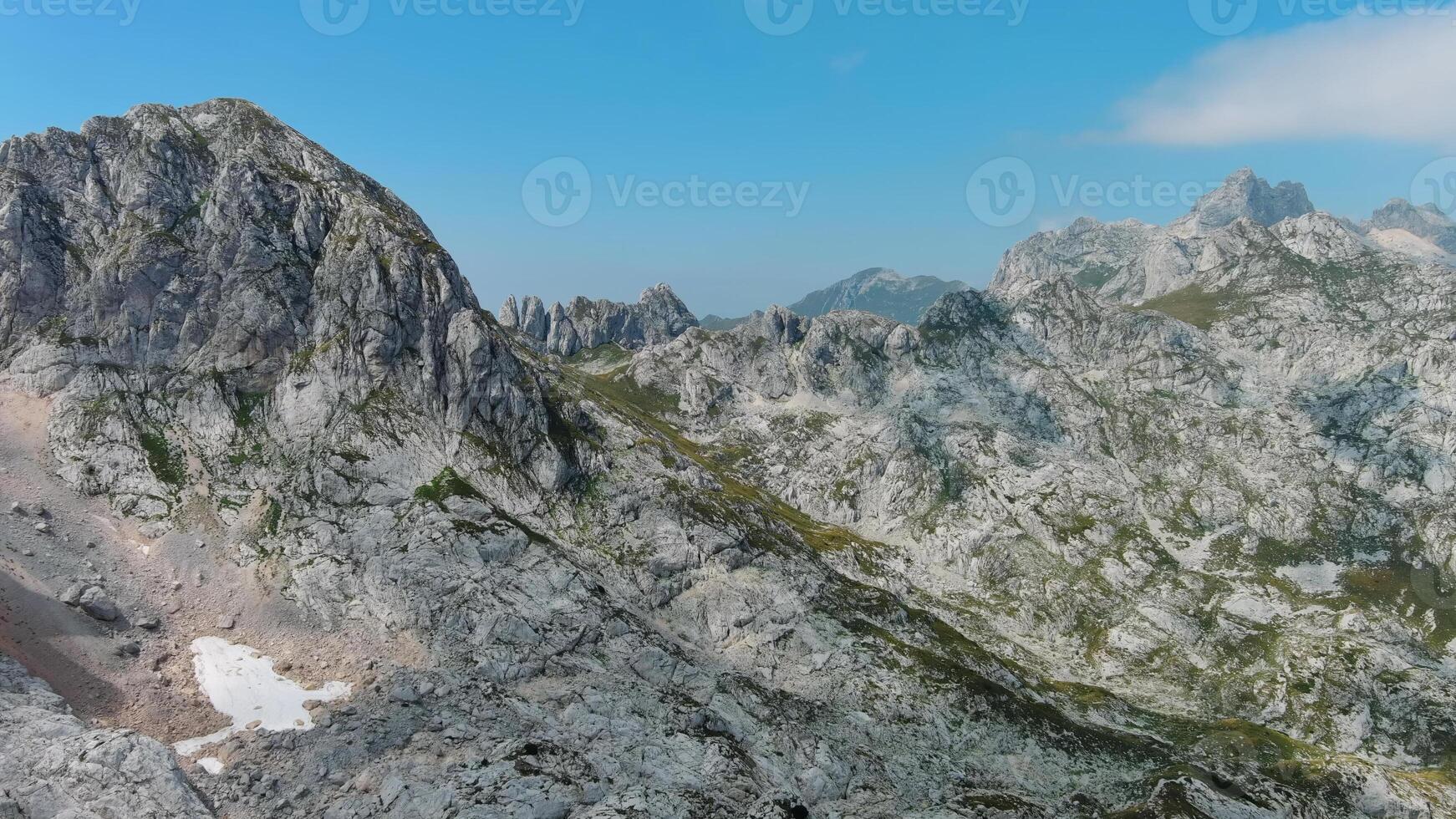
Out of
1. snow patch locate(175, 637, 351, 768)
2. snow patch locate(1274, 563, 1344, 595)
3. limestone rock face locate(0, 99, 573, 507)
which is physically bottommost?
snow patch locate(1274, 563, 1344, 595)

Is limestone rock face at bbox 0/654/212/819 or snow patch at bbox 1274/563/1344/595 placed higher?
limestone rock face at bbox 0/654/212/819

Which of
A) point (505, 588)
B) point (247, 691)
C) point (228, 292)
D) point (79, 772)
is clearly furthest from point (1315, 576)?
point (228, 292)

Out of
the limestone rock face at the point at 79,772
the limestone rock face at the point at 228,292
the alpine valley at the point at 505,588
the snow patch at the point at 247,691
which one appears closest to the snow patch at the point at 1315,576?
the alpine valley at the point at 505,588

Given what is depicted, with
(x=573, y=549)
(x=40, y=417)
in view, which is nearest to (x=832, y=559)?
(x=573, y=549)

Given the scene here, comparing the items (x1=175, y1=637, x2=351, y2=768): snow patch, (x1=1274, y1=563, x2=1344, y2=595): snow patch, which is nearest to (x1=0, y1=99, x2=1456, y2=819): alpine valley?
(x1=175, y1=637, x2=351, y2=768): snow patch

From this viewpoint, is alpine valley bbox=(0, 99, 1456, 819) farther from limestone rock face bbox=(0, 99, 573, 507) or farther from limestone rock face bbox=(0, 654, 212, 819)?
limestone rock face bbox=(0, 99, 573, 507)

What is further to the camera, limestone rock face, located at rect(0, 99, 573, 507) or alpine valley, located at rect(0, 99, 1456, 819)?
limestone rock face, located at rect(0, 99, 573, 507)

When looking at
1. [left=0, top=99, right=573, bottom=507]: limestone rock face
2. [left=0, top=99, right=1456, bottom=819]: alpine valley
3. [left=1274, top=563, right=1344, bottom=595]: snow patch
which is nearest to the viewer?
[left=0, top=99, right=1456, bottom=819]: alpine valley
